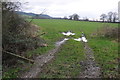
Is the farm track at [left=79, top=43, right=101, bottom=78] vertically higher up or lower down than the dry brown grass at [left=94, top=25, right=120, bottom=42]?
lower down

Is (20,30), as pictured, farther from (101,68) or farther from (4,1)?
(101,68)

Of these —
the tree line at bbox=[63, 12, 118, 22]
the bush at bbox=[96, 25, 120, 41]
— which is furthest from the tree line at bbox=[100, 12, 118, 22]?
the bush at bbox=[96, 25, 120, 41]

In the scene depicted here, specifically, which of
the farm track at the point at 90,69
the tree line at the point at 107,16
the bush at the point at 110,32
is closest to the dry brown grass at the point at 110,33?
the bush at the point at 110,32

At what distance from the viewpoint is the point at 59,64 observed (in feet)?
28.5

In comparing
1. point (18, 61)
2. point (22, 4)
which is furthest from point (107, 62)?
point (22, 4)

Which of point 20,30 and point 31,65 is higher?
point 20,30

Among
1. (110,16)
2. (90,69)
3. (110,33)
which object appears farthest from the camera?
(110,16)

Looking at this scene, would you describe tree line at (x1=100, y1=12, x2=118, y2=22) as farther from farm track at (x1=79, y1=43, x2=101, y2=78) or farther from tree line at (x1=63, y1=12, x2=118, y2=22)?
farm track at (x1=79, y1=43, x2=101, y2=78)

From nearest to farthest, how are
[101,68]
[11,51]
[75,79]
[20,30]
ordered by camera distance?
[75,79] → [101,68] → [11,51] → [20,30]

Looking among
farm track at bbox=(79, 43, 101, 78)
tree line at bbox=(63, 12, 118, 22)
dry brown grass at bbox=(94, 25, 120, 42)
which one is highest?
tree line at bbox=(63, 12, 118, 22)

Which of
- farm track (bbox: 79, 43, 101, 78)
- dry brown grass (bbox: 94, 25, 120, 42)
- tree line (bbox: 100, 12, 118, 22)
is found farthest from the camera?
tree line (bbox: 100, 12, 118, 22)

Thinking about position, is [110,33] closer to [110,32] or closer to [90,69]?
[110,32]

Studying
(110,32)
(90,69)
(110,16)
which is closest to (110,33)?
(110,32)

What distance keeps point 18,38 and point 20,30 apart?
1213mm
